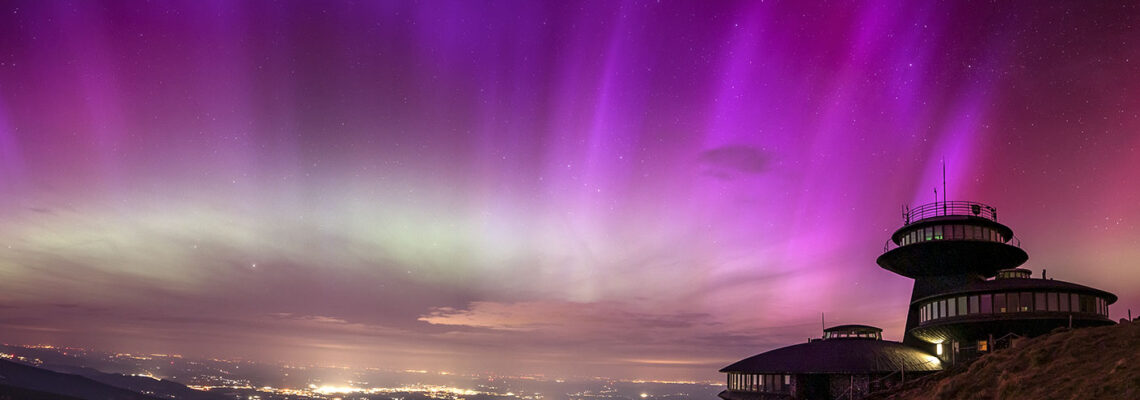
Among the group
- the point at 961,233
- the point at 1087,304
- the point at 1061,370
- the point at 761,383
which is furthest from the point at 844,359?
the point at 1061,370

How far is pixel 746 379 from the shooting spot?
51312 millimetres

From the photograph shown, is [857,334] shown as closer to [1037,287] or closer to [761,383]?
[761,383]

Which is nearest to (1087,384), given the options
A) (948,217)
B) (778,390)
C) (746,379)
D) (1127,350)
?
(1127,350)

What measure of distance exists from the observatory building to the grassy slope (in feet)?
35.1

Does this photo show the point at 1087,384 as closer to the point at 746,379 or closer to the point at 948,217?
the point at 746,379

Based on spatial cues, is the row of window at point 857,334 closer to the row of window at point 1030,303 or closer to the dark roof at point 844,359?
the dark roof at point 844,359

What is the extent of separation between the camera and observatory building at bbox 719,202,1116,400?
41.6 meters

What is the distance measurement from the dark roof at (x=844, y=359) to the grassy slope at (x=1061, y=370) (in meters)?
15.2

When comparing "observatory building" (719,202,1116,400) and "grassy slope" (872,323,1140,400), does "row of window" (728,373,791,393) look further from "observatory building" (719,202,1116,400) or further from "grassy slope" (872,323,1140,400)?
"grassy slope" (872,323,1140,400)

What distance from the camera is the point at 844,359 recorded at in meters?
46.6

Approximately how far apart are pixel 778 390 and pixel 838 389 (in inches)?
175

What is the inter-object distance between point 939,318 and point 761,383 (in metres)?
14.1

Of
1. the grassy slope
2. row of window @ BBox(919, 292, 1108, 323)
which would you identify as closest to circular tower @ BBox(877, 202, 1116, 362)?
row of window @ BBox(919, 292, 1108, 323)

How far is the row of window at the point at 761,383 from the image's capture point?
157 feet
